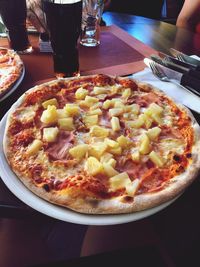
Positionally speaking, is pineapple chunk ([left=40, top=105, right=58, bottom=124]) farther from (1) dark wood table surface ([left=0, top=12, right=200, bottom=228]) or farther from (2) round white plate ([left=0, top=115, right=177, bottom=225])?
(2) round white plate ([left=0, top=115, right=177, bottom=225])

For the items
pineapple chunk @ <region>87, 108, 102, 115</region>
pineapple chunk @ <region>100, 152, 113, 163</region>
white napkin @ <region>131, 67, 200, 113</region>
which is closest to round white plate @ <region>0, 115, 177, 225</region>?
pineapple chunk @ <region>100, 152, 113, 163</region>

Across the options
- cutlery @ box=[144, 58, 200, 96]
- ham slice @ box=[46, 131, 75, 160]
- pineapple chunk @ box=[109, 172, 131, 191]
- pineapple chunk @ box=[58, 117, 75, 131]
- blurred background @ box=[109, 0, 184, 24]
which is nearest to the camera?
pineapple chunk @ box=[109, 172, 131, 191]

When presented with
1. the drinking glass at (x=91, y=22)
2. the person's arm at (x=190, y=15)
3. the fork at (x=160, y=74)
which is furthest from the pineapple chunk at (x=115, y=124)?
the person's arm at (x=190, y=15)

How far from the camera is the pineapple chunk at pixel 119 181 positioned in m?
0.88

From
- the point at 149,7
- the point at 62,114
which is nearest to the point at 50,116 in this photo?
the point at 62,114

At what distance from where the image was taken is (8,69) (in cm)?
147

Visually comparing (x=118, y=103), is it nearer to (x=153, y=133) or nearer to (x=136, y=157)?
(x=153, y=133)

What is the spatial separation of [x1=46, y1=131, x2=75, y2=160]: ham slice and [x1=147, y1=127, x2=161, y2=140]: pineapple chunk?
283mm

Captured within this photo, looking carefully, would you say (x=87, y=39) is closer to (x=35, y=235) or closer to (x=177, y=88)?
(x=177, y=88)

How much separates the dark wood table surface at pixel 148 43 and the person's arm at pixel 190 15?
2.19 ft

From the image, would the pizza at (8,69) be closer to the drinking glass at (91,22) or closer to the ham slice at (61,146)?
the ham slice at (61,146)

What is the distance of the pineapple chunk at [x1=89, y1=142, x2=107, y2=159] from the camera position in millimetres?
968

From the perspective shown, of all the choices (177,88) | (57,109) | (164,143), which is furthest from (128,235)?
(177,88)

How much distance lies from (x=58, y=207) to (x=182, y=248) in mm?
340
